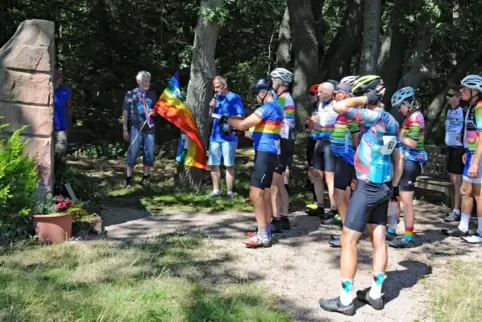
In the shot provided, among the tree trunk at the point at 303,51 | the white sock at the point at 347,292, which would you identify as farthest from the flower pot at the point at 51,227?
the tree trunk at the point at 303,51

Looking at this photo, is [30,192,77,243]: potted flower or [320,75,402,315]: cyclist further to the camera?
[30,192,77,243]: potted flower

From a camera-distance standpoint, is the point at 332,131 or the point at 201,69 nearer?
the point at 332,131

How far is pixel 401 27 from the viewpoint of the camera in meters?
12.1

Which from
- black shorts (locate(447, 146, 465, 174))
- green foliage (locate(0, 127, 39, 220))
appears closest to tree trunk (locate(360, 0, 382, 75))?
black shorts (locate(447, 146, 465, 174))

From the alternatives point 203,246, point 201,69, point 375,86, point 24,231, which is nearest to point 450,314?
point 375,86

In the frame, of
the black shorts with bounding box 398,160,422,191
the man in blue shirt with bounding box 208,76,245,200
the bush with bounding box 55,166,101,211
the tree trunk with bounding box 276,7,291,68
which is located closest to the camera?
the black shorts with bounding box 398,160,422,191

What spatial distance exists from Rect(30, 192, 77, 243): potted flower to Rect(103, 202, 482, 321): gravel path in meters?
0.69

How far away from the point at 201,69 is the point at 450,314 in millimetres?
6153

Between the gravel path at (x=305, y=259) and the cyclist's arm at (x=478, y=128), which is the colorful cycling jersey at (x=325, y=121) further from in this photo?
the cyclist's arm at (x=478, y=128)

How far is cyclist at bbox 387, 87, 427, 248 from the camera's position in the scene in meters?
6.23

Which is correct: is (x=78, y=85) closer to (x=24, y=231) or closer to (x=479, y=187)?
(x=24, y=231)

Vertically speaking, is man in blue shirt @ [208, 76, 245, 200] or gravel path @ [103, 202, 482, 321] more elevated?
man in blue shirt @ [208, 76, 245, 200]

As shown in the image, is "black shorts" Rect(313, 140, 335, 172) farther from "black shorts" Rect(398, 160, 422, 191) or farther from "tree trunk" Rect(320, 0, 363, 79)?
"tree trunk" Rect(320, 0, 363, 79)

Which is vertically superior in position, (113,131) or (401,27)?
(401,27)
